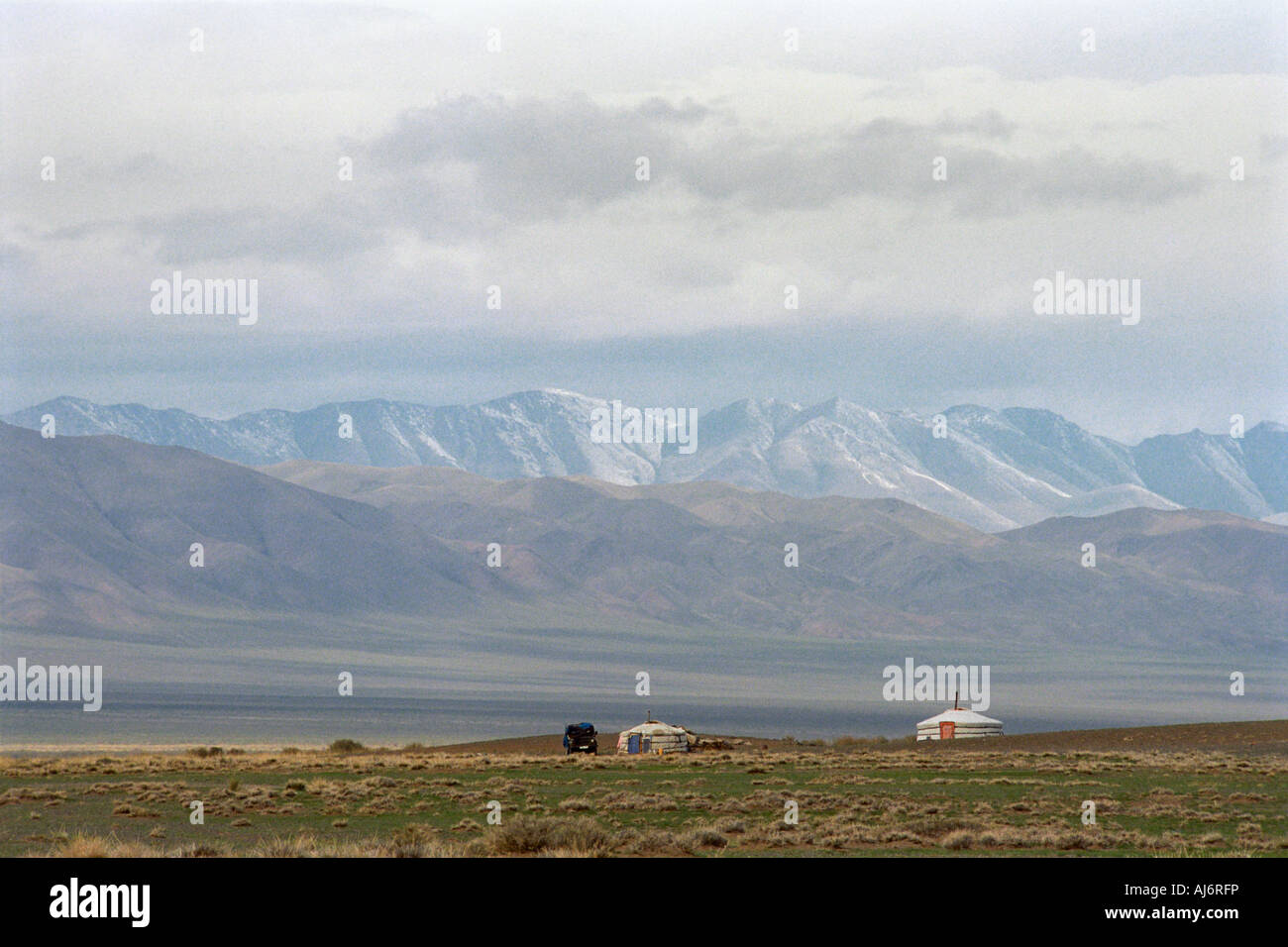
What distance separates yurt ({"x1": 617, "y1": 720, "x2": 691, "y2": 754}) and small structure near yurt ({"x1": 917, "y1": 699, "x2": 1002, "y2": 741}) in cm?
1482

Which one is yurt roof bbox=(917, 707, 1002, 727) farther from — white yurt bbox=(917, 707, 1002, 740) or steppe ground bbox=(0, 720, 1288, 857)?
steppe ground bbox=(0, 720, 1288, 857)

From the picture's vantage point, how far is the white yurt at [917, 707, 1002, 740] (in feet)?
277

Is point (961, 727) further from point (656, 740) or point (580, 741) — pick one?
point (580, 741)

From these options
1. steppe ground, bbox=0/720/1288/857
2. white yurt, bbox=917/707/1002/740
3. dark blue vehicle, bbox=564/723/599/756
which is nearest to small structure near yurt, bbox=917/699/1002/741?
white yurt, bbox=917/707/1002/740

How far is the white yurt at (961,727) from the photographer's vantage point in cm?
8438

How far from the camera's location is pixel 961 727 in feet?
277

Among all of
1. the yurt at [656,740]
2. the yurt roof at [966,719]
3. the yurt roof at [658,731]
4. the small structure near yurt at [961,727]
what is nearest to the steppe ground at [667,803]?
the yurt at [656,740]

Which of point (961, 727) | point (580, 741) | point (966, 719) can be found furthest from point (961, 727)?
point (580, 741)

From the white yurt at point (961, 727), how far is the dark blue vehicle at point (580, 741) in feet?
63.5

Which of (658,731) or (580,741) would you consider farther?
Answer: (658,731)

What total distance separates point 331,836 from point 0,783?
22358 mm

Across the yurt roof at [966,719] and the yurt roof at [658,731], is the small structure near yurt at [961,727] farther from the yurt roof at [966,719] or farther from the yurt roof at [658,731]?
the yurt roof at [658,731]
